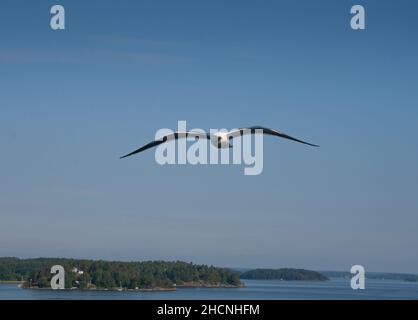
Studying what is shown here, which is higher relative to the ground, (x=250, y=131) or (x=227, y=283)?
(x=250, y=131)

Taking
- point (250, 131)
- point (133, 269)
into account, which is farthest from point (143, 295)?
point (250, 131)

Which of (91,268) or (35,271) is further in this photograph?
(35,271)

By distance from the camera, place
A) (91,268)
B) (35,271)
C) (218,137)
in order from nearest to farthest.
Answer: (218,137) < (91,268) < (35,271)

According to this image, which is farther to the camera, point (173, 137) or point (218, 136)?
point (173, 137)
